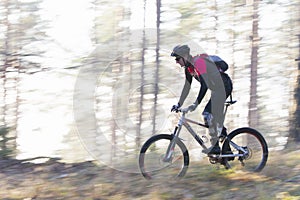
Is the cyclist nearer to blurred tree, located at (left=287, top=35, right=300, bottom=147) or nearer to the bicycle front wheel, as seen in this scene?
the bicycle front wheel

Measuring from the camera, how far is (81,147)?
487 inches

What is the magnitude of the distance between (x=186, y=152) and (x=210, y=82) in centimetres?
109

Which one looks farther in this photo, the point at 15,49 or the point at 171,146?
→ the point at 15,49

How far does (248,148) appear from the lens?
658 centimetres

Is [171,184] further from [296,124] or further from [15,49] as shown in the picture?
[15,49]

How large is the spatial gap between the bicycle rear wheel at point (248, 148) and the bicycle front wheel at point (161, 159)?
66 cm

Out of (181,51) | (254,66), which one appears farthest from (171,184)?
(254,66)

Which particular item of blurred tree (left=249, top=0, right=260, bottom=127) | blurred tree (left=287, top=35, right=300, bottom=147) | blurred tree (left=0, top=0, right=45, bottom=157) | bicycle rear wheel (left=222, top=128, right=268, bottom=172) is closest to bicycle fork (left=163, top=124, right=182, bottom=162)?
bicycle rear wheel (left=222, top=128, right=268, bottom=172)

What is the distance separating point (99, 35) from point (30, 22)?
240cm

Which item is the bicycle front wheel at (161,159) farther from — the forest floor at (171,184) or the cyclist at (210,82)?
the cyclist at (210,82)

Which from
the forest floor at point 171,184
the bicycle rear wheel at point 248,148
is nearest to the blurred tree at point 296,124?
the forest floor at point 171,184

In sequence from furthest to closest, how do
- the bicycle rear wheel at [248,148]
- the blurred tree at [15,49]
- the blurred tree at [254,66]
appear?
the blurred tree at [254,66], the blurred tree at [15,49], the bicycle rear wheel at [248,148]

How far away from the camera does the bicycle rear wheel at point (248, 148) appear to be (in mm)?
6516

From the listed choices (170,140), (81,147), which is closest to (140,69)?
(81,147)
